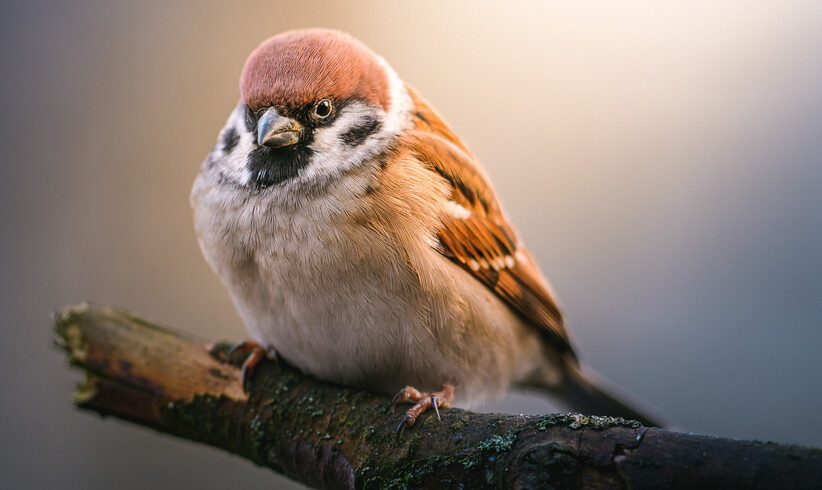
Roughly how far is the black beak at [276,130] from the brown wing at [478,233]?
1.24ft

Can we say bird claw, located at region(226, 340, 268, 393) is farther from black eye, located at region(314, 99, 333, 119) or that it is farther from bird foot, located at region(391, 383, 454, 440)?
black eye, located at region(314, 99, 333, 119)

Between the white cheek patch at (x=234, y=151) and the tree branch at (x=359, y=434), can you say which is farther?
the white cheek patch at (x=234, y=151)

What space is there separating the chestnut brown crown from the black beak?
4cm

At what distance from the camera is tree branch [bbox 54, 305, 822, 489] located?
1.26 m

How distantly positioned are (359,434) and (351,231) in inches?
23.2

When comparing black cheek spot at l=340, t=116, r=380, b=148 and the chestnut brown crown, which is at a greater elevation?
the chestnut brown crown

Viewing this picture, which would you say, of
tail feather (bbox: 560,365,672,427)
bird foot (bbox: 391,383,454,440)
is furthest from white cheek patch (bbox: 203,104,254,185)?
Answer: tail feather (bbox: 560,365,672,427)

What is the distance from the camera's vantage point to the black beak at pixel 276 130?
1871mm

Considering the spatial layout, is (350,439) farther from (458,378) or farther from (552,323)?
(552,323)

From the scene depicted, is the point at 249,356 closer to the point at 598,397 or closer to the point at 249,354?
the point at 249,354

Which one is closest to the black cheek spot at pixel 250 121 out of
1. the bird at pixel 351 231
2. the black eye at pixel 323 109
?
the bird at pixel 351 231

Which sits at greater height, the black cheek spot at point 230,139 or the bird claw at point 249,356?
the black cheek spot at point 230,139

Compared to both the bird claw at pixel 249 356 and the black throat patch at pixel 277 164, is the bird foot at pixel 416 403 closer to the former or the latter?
the bird claw at pixel 249 356

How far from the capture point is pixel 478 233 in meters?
2.24
